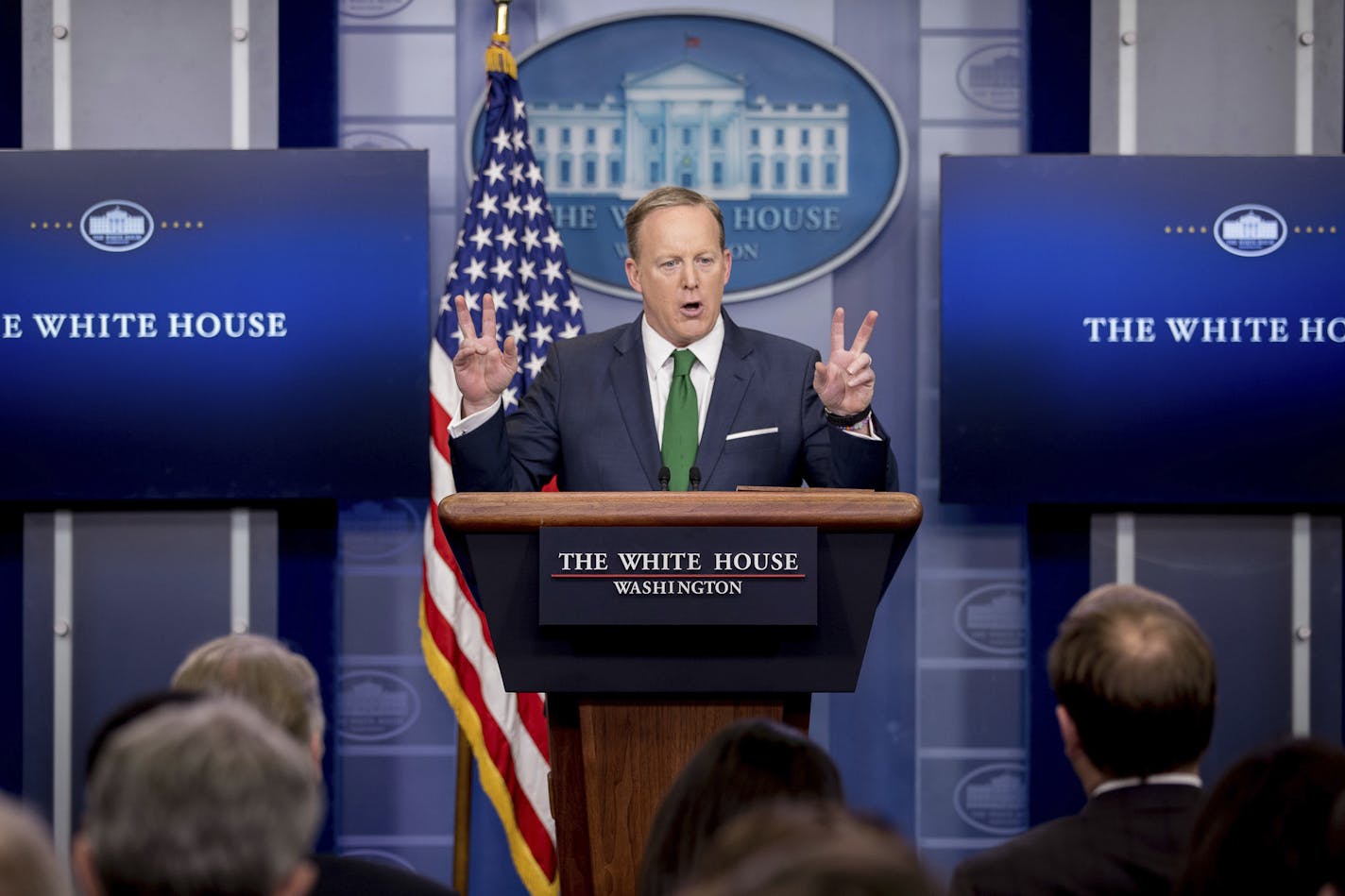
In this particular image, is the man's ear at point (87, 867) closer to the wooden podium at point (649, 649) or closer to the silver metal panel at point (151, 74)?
the wooden podium at point (649, 649)

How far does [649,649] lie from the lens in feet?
7.41

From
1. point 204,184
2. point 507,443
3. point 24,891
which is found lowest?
point 24,891

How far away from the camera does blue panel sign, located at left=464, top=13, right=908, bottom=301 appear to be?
4.62 meters

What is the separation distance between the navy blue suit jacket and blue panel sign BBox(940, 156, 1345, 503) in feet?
4.99

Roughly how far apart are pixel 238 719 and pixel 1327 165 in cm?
414

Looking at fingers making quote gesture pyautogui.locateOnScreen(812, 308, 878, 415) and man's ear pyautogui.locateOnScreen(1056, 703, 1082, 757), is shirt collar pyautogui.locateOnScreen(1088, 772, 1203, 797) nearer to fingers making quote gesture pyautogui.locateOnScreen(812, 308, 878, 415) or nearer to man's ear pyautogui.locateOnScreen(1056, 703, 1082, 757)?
man's ear pyautogui.locateOnScreen(1056, 703, 1082, 757)

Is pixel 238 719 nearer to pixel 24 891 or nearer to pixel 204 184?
pixel 24 891

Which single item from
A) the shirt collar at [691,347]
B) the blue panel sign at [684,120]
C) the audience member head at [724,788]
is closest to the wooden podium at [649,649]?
the audience member head at [724,788]

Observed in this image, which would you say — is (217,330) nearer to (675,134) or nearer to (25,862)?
(675,134)

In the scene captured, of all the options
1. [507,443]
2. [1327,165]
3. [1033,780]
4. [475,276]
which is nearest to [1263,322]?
[1327,165]

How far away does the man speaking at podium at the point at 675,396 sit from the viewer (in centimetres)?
294

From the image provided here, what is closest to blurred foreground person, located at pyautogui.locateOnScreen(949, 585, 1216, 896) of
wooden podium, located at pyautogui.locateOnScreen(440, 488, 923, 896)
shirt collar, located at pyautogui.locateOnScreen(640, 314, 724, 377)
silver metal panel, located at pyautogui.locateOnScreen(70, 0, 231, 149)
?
wooden podium, located at pyautogui.locateOnScreen(440, 488, 923, 896)

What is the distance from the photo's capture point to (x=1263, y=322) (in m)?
4.48

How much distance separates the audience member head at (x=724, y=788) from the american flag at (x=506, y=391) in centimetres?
262
